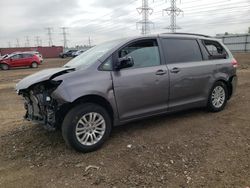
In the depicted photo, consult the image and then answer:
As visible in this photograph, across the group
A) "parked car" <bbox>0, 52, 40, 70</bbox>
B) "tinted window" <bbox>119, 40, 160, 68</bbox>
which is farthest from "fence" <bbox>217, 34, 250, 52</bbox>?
"tinted window" <bbox>119, 40, 160, 68</bbox>

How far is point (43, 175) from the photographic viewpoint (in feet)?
12.2

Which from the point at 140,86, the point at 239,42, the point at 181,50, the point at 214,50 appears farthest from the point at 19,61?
the point at 239,42

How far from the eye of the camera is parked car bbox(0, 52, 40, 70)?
2758 cm

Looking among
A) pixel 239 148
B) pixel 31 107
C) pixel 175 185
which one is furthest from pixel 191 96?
pixel 31 107

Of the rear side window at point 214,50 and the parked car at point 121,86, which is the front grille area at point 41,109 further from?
the rear side window at point 214,50

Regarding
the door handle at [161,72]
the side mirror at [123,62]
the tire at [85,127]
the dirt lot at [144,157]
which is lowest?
the dirt lot at [144,157]

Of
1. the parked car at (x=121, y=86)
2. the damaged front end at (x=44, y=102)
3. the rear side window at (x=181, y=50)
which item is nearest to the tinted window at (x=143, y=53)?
the parked car at (x=121, y=86)

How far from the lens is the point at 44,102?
167 inches

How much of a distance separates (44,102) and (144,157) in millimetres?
1691

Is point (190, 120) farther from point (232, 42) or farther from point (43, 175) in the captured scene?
point (232, 42)

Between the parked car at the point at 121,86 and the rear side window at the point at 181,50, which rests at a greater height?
the rear side window at the point at 181,50

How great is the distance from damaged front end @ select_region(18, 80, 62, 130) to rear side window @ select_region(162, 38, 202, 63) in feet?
7.28

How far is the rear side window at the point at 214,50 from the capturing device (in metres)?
6.05

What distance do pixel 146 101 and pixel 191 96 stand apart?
1.20 metres
